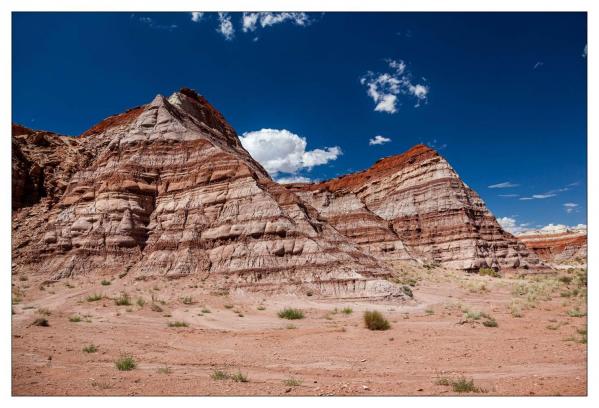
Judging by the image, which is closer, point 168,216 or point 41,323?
point 41,323

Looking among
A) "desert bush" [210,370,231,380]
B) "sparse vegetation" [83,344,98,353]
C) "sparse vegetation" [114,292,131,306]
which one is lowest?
"sparse vegetation" [83,344,98,353]

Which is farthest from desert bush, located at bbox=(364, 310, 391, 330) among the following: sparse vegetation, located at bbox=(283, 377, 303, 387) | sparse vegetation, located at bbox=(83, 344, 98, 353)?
sparse vegetation, located at bbox=(83, 344, 98, 353)

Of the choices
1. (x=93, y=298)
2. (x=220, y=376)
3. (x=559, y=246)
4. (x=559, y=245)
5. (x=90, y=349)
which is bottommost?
(x=90, y=349)

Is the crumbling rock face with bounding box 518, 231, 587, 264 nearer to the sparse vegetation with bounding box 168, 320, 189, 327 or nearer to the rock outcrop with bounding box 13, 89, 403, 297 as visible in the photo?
the rock outcrop with bounding box 13, 89, 403, 297

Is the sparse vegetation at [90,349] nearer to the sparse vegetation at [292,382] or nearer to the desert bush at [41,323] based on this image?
the desert bush at [41,323]

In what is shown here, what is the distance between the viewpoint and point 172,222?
102ft

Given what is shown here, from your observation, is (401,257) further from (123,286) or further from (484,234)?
(123,286)

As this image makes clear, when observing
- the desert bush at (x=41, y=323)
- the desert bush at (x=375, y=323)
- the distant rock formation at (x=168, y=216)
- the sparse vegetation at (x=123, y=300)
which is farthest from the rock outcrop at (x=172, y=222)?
the desert bush at (x=41, y=323)

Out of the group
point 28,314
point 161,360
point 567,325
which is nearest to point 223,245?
point 28,314

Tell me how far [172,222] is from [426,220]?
42.1m

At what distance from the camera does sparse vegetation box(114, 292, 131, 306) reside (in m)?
21.5

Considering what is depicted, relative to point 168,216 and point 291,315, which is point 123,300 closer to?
point 291,315

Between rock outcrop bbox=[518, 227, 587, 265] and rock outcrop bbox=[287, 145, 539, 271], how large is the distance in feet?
169

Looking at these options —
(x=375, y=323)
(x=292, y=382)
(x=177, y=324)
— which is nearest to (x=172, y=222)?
(x=177, y=324)
